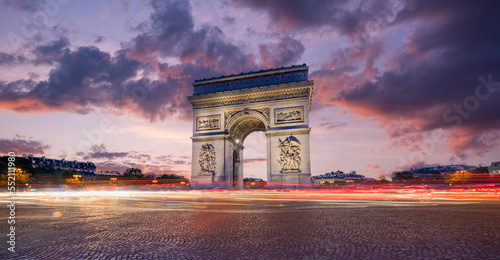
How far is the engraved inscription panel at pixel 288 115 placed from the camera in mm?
23969

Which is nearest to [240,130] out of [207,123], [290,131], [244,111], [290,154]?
[244,111]

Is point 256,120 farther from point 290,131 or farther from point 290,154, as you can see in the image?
point 290,154

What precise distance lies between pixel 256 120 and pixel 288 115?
162 inches

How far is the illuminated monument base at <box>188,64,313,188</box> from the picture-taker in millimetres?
23344

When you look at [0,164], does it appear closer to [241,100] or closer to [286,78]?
[241,100]

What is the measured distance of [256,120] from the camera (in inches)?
1071

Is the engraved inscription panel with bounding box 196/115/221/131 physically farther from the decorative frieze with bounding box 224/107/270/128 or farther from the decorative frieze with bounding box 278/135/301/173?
the decorative frieze with bounding box 278/135/301/173

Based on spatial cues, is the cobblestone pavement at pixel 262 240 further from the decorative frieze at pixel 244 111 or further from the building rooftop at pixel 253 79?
the building rooftop at pixel 253 79

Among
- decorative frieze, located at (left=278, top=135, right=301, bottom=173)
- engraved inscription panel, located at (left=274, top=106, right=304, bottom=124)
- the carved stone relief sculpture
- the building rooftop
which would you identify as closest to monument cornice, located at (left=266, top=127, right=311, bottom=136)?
decorative frieze, located at (left=278, top=135, right=301, bottom=173)

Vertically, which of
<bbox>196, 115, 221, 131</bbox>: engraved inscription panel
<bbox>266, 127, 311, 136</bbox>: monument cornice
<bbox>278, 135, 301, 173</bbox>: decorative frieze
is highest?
<bbox>196, 115, 221, 131</bbox>: engraved inscription panel

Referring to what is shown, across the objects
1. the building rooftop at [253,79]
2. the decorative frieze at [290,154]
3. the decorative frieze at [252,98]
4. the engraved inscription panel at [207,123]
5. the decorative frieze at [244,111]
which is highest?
the building rooftop at [253,79]

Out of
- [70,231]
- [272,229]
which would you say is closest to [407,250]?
[272,229]

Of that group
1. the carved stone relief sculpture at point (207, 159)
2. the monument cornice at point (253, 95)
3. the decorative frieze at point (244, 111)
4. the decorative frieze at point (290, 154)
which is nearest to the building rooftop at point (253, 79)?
the monument cornice at point (253, 95)

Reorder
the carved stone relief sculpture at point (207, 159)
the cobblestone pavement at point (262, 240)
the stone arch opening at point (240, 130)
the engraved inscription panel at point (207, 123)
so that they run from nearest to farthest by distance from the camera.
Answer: the cobblestone pavement at point (262, 240)
the carved stone relief sculpture at point (207, 159)
the stone arch opening at point (240, 130)
the engraved inscription panel at point (207, 123)
